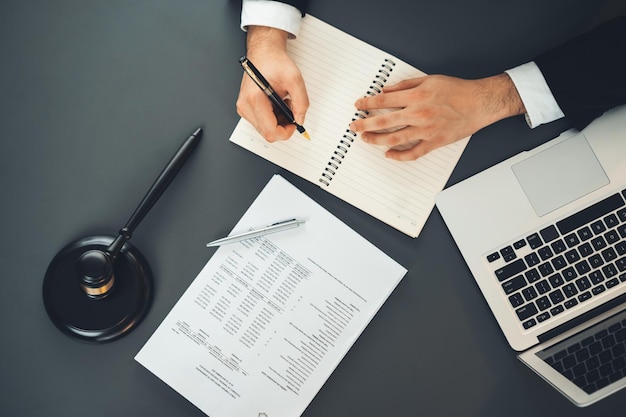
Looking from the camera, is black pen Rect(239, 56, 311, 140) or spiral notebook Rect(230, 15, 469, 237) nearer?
black pen Rect(239, 56, 311, 140)

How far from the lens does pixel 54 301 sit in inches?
42.2

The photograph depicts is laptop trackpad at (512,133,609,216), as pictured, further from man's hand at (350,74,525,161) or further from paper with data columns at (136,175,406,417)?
paper with data columns at (136,175,406,417)

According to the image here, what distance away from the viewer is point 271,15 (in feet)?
3.52

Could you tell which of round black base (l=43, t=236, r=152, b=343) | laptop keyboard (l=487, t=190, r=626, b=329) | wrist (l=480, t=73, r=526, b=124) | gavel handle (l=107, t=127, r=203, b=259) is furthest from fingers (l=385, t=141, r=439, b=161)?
round black base (l=43, t=236, r=152, b=343)

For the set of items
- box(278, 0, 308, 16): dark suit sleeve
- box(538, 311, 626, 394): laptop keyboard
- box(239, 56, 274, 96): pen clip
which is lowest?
box(538, 311, 626, 394): laptop keyboard

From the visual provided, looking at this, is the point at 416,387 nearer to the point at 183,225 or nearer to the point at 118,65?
the point at 183,225

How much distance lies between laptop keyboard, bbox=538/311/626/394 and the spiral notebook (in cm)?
37

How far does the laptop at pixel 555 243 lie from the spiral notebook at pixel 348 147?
62 millimetres

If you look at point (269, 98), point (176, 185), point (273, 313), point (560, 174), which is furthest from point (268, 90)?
point (560, 174)

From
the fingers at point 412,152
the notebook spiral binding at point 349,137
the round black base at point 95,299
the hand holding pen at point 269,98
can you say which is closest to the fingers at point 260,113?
the hand holding pen at point 269,98

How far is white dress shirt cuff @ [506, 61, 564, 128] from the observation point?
43.8 inches

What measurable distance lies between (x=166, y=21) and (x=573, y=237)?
0.93 meters

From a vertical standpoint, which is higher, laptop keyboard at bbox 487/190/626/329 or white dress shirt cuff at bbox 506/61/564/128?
white dress shirt cuff at bbox 506/61/564/128

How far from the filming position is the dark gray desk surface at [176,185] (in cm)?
110
